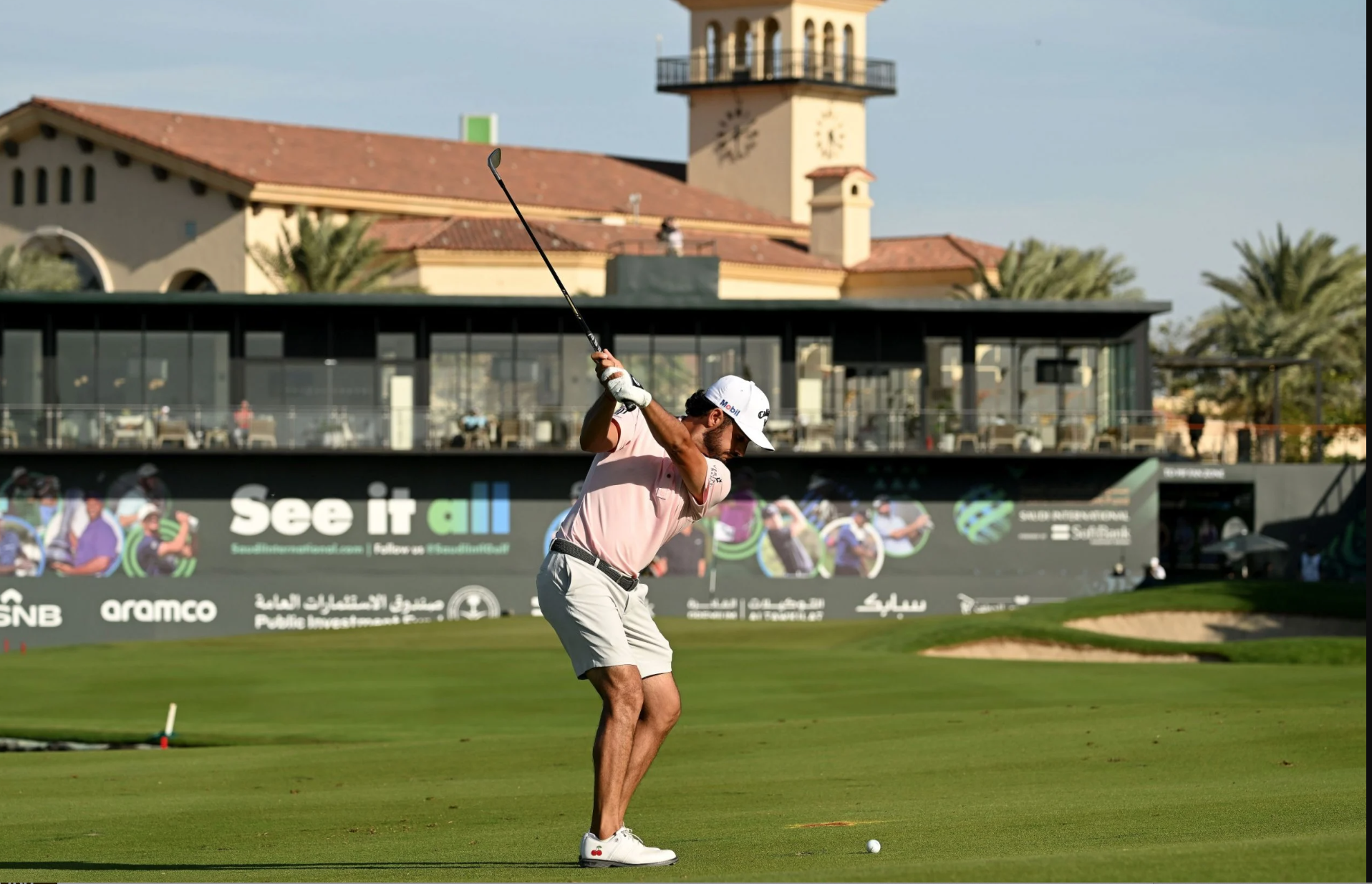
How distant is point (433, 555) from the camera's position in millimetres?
43312

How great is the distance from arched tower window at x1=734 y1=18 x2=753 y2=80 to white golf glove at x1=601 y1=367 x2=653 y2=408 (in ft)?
287

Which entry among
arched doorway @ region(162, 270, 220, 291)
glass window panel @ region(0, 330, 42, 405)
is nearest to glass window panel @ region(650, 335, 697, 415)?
glass window panel @ region(0, 330, 42, 405)

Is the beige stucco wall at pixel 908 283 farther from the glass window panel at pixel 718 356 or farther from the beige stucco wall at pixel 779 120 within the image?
the glass window panel at pixel 718 356

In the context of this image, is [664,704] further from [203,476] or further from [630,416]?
[203,476]

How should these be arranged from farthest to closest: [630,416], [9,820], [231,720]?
1. [231,720]
2. [9,820]
3. [630,416]

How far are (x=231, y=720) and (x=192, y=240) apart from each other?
5950 cm

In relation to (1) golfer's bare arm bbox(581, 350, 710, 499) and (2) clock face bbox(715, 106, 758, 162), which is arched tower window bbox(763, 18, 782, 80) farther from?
(1) golfer's bare arm bbox(581, 350, 710, 499)

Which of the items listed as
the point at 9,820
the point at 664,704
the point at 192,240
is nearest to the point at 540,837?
the point at 664,704

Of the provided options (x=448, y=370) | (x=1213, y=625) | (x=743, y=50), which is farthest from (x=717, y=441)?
(x=743, y=50)

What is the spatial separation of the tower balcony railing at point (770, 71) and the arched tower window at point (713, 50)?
33 millimetres

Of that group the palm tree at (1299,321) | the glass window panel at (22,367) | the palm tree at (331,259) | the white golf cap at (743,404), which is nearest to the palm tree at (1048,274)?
the palm tree at (1299,321)

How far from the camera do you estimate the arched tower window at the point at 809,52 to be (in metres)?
93.8

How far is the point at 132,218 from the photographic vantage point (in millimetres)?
78812

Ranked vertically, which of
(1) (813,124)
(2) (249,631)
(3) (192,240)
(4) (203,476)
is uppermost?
(1) (813,124)
